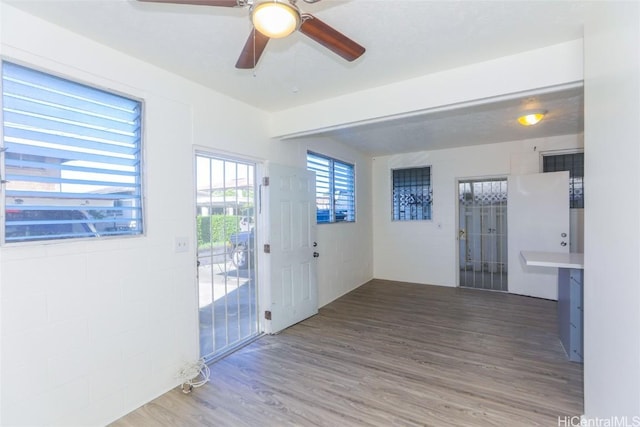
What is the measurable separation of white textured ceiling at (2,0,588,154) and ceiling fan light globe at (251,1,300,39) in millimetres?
484

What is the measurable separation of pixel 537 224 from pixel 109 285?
5.62 m

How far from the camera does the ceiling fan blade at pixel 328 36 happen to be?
1.38 m

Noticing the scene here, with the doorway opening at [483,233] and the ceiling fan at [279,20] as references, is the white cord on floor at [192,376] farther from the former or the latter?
the doorway opening at [483,233]

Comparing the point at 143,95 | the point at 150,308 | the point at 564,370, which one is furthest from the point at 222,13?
the point at 564,370

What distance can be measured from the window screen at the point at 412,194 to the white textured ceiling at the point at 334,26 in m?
3.42

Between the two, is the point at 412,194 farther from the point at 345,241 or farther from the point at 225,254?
the point at 225,254

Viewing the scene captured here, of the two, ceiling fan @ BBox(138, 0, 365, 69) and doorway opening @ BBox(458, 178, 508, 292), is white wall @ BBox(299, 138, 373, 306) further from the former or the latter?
ceiling fan @ BBox(138, 0, 365, 69)

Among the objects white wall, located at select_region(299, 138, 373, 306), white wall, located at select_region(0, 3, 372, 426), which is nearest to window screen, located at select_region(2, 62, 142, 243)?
white wall, located at select_region(0, 3, 372, 426)

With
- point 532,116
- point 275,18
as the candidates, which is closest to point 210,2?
point 275,18

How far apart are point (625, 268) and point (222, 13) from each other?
241cm

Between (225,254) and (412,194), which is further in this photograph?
(412,194)

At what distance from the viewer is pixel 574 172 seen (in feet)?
15.9

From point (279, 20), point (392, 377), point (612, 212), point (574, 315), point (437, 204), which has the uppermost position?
point (279, 20)

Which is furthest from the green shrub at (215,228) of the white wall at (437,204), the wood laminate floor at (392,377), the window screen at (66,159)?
the white wall at (437,204)
